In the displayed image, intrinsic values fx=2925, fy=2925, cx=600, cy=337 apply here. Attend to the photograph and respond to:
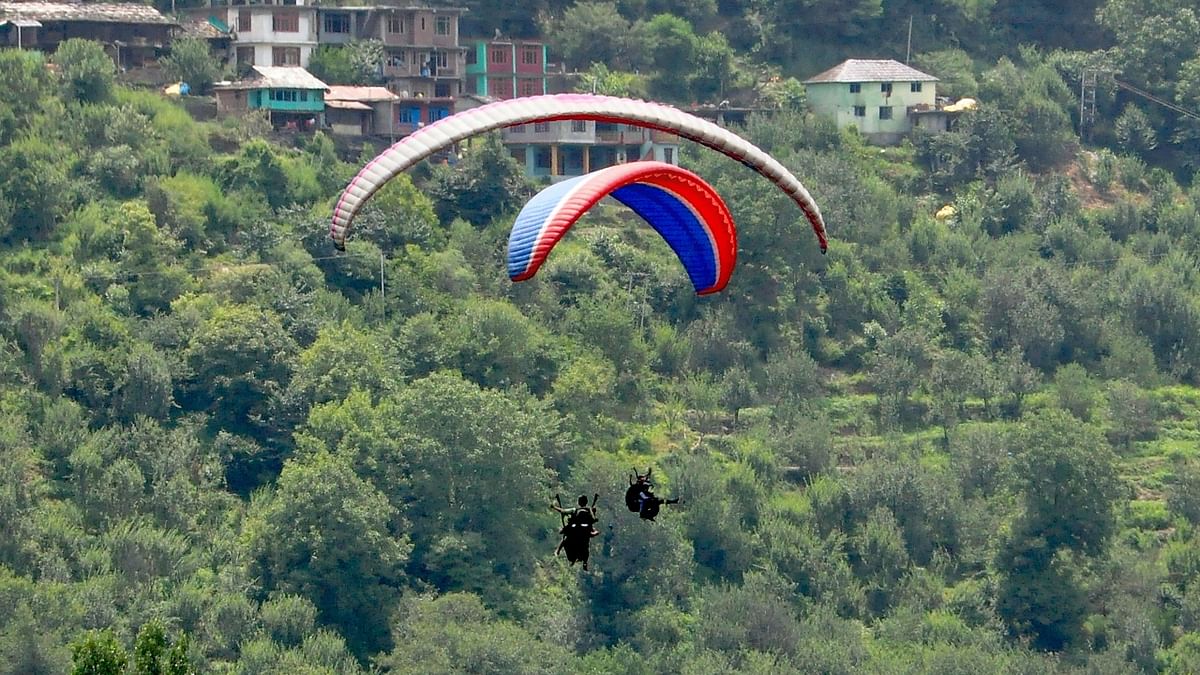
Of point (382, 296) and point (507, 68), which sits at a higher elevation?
point (507, 68)

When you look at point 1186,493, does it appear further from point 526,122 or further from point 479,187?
point 526,122

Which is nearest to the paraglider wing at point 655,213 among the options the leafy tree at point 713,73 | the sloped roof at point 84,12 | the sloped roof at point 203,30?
the sloped roof at point 84,12

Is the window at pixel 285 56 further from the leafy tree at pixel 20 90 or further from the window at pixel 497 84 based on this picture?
the leafy tree at pixel 20 90

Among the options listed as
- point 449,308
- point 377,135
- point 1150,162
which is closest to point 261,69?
point 377,135

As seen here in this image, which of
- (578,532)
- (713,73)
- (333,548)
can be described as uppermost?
(713,73)

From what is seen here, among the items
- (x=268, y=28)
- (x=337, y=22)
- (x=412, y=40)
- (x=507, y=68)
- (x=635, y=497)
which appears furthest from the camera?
(x=507, y=68)

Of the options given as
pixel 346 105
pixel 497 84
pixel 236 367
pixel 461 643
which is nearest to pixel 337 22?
pixel 346 105

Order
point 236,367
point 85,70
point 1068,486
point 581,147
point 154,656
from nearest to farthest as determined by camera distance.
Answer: point 154,656 < point 236,367 < point 1068,486 < point 85,70 < point 581,147
